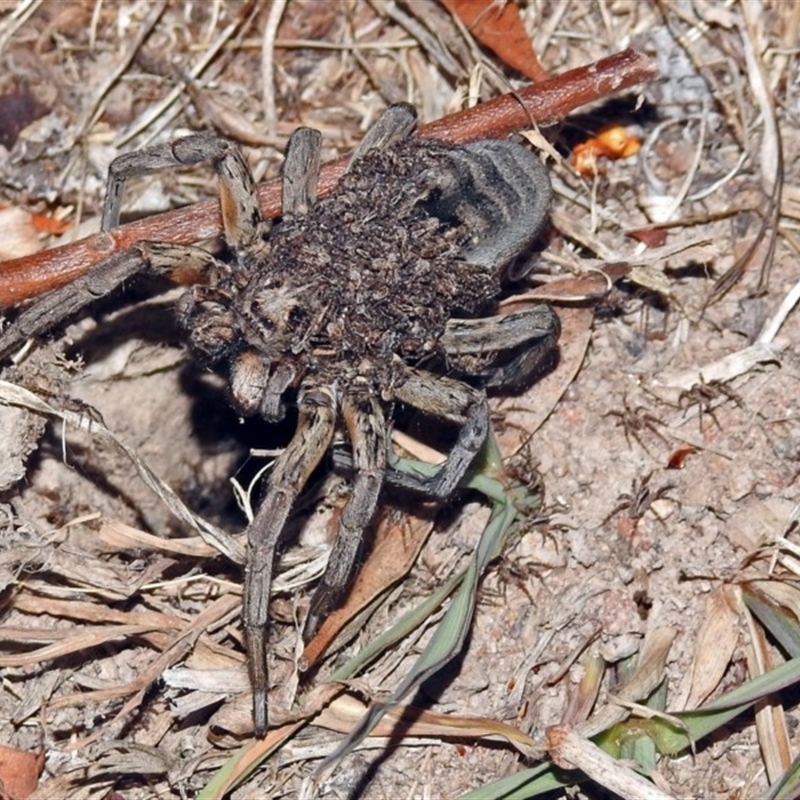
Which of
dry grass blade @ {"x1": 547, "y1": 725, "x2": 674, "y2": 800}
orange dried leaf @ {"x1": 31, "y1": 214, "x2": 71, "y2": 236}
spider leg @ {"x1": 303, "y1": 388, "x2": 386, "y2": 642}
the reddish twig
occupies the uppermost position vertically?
the reddish twig

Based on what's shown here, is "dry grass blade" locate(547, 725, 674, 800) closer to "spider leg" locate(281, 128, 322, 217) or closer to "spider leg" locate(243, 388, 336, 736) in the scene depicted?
"spider leg" locate(243, 388, 336, 736)

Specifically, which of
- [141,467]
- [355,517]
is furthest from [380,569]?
[141,467]

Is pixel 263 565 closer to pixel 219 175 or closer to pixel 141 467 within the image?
pixel 141 467

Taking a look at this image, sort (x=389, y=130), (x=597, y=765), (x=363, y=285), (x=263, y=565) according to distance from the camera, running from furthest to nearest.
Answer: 1. (x=389, y=130)
2. (x=363, y=285)
3. (x=263, y=565)
4. (x=597, y=765)

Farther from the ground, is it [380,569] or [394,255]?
[394,255]

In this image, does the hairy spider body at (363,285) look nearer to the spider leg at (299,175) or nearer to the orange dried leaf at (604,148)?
the spider leg at (299,175)

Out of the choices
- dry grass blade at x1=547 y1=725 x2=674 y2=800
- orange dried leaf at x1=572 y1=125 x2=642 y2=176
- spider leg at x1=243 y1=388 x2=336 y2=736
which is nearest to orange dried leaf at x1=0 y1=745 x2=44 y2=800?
spider leg at x1=243 y1=388 x2=336 y2=736

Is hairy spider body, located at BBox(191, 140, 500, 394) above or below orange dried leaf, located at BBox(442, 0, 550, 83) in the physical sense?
below
